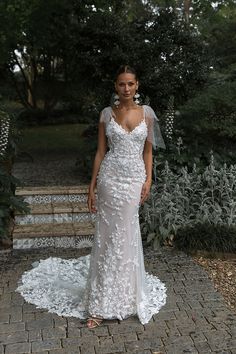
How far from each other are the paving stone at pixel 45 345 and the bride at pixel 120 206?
366 millimetres

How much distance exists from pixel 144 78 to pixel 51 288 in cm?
498

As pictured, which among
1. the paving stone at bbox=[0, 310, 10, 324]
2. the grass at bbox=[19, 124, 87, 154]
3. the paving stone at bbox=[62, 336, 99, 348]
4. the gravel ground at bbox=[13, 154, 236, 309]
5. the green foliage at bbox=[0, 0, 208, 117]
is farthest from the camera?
the grass at bbox=[19, 124, 87, 154]

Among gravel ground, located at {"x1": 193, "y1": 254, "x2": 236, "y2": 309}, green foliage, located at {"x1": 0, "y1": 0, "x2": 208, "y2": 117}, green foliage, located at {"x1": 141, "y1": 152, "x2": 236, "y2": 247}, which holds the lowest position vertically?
gravel ground, located at {"x1": 193, "y1": 254, "x2": 236, "y2": 309}

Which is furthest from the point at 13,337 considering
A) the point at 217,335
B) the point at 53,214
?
the point at 53,214

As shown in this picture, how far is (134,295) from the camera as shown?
12.9ft

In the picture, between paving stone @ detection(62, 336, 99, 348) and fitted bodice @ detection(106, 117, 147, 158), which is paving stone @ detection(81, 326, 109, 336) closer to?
paving stone @ detection(62, 336, 99, 348)

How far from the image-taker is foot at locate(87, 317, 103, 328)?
377 centimetres

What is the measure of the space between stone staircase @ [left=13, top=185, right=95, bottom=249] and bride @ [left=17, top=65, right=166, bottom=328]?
5.47 ft

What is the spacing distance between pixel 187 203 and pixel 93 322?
269 centimetres

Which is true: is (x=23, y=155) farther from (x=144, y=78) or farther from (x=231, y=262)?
(x=231, y=262)

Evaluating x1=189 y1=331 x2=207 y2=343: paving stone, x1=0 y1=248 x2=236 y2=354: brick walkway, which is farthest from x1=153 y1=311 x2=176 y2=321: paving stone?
x1=189 y1=331 x2=207 y2=343: paving stone

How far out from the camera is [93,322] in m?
3.80

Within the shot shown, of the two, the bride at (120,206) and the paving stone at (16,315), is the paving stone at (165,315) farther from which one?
the paving stone at (16,315)

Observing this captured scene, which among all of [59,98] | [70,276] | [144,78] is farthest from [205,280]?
[59,98]
